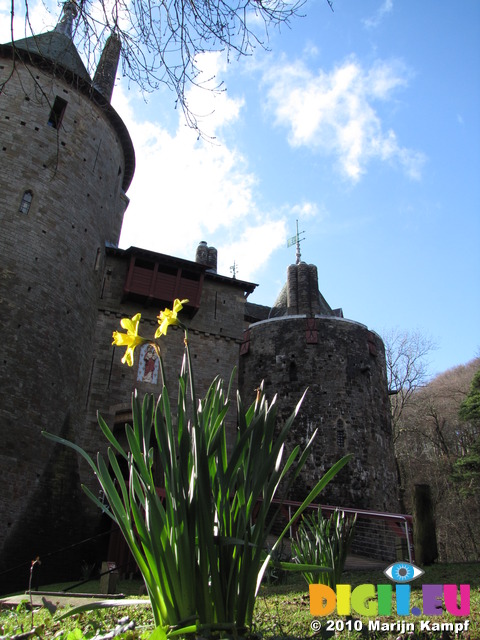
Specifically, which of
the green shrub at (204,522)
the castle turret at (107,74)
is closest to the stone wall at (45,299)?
the castle turret at (107,74)

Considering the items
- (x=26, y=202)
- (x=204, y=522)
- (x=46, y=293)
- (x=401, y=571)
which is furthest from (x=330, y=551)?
(x=26, y=202)

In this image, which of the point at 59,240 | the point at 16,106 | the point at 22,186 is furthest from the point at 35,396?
the point at 16,106

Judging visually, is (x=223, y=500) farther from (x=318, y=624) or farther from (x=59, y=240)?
(x=59, y=240)

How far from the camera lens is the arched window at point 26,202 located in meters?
12.6

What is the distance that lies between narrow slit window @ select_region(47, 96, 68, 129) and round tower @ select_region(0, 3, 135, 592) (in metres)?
0.04

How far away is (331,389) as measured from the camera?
1700 cm

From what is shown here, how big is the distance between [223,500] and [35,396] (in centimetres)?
1032

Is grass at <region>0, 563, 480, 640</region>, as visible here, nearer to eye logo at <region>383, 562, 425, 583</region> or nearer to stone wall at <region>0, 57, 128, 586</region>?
eye logo at <region>383, 562, 425, 583</region>

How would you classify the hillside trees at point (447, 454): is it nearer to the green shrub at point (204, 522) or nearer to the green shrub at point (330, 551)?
the green shrub at point (330, 551)

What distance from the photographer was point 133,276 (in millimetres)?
15000

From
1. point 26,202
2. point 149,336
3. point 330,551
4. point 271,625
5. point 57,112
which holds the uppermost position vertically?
point 57,112

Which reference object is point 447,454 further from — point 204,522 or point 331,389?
point 204,522

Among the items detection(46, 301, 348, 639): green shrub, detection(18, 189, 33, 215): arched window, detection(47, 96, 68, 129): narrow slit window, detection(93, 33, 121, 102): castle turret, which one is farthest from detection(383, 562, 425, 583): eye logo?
detection(93, 33, 121, 102): castle turret

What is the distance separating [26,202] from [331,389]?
11318 millimetres
